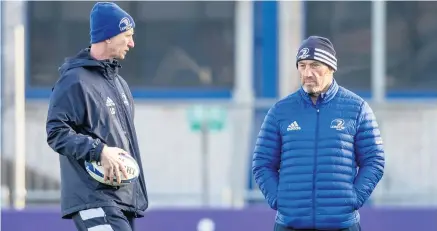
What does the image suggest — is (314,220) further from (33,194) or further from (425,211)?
(33,194)

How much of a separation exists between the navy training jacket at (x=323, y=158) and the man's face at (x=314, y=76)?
60 mm

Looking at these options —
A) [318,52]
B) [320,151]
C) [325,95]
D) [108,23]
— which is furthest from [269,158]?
[108,23]

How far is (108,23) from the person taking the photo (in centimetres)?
541

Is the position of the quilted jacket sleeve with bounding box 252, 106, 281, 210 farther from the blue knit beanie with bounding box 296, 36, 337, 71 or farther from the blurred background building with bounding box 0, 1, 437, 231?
the blurred background building with bounding box 0, 1, 437, 231

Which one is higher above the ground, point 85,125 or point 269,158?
point 85,125

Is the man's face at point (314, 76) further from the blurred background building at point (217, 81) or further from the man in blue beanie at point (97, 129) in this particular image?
the blurred background building at point (217, 81)

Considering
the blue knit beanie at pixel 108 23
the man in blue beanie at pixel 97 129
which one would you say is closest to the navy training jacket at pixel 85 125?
the man in blue beanie at pixel 97 129

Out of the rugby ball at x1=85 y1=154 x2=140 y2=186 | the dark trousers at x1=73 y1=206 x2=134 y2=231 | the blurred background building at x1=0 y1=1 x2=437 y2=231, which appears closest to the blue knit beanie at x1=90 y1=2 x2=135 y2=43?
the rugby ball at x1=85 y1=154 x2=140 y2=186

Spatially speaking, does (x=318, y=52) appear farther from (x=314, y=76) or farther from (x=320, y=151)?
(x=320, y=151)

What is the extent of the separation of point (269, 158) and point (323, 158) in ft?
1.00

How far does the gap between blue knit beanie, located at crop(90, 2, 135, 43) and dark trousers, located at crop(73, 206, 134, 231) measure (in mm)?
830

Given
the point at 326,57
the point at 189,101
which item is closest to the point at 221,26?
the point at 189,101

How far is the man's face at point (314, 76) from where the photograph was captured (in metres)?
5.43

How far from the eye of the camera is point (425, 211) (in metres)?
8.65
